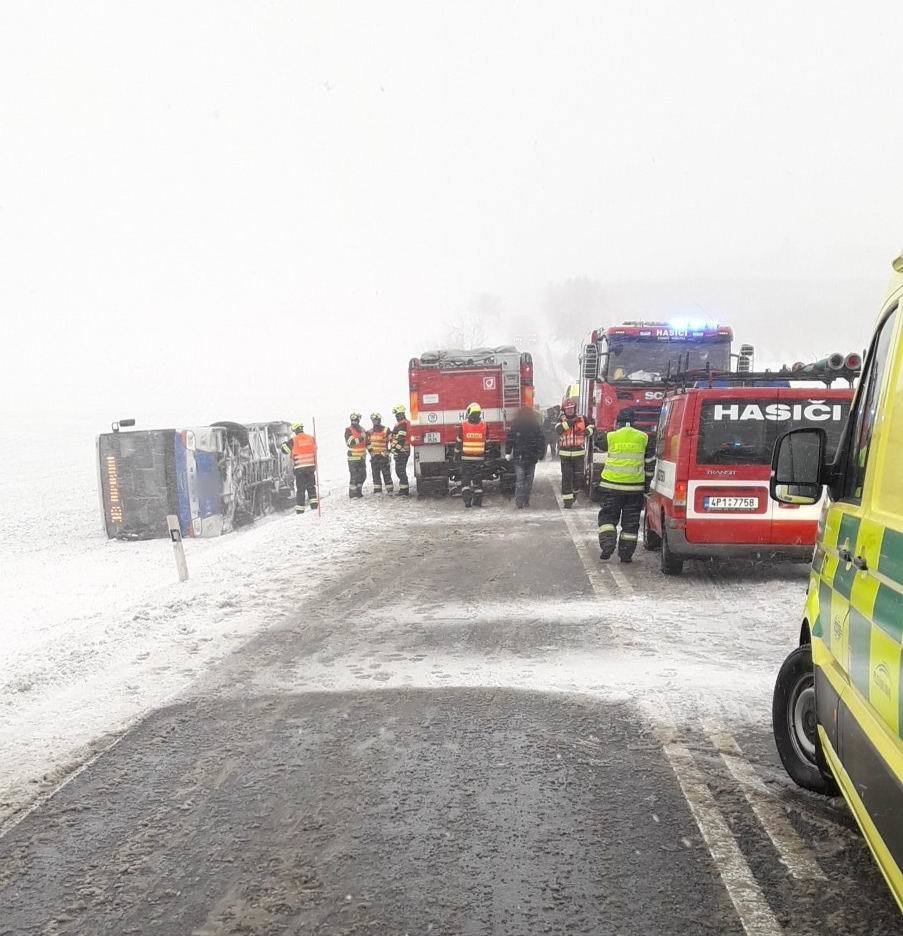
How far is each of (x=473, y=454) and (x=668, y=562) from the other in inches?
282

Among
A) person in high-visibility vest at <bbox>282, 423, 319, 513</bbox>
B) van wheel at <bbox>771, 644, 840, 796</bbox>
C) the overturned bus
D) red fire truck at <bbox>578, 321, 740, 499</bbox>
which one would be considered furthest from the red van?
person in high-visibility vest at <bbox>282, 423, 319, 513</bbox>

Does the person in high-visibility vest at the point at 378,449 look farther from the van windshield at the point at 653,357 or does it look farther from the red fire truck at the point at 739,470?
the red fire truck at the point at 739,470

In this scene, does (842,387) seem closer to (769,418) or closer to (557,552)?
(769,418)

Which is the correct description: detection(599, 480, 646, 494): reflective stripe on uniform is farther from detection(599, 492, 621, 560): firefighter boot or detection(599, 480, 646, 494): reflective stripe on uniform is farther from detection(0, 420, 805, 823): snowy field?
detection(0, 420, 805, 823): snowy field

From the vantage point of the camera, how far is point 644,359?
14.9 metres

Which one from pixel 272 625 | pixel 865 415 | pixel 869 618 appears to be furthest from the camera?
pixel 272 625

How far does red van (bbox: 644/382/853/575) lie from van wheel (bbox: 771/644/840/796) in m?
4.34

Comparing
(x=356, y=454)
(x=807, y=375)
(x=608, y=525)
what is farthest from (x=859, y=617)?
(x=356, y=454)

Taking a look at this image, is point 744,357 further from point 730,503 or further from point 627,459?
point 730,503

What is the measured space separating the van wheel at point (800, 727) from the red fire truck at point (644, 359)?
10.8m

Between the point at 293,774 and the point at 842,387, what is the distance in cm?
695

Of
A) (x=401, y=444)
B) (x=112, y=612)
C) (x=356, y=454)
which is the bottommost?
(x=112, y=612)

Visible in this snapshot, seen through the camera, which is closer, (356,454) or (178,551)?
(178,551)

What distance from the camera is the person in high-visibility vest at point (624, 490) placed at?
9.58 meters
